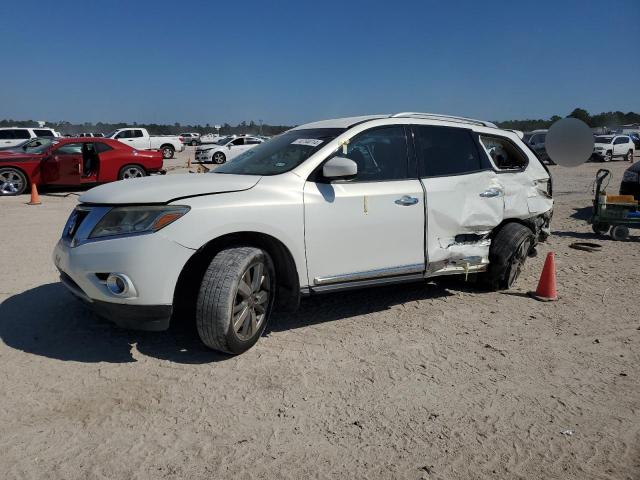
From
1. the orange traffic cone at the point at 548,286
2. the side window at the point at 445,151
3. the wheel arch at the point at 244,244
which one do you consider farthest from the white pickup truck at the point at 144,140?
the orange traffic cone at the point at 548,286

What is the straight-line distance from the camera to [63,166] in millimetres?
13078

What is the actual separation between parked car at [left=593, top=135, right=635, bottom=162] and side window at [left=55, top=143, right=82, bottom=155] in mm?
27657

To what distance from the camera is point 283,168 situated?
13.6 feet

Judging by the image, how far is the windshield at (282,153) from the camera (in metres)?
4.21

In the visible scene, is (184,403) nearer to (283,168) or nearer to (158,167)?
(283,168)

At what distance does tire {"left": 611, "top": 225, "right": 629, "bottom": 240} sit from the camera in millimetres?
8453

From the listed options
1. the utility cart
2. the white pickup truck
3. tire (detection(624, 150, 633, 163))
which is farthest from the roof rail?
tire (detection(624, 150, 633, 163))

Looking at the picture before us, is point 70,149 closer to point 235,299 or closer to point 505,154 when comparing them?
point 505,154

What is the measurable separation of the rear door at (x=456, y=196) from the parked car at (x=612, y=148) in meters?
28.5

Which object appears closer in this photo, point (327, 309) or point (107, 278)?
point (107, 278)

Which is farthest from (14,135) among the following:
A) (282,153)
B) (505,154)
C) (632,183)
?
(632,183)

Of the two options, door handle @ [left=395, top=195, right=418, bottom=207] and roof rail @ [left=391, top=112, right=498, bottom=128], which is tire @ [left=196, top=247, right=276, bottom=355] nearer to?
door handle @ [left=395, top=195, right=418, bottom=207]

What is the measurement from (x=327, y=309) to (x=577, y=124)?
19.8ft

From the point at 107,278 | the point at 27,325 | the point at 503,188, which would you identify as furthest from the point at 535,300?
the point at 27,325
